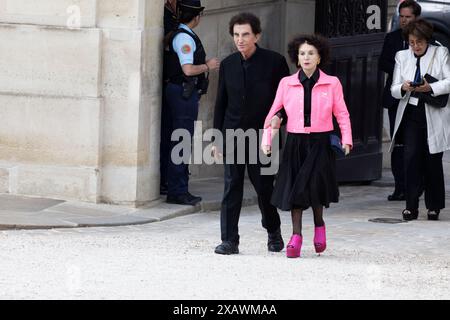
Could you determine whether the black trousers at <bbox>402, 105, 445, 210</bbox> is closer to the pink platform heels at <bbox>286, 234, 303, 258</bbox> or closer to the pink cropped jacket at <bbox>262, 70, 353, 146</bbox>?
the pink cropped jacket at <bbox>262, 70, 353, 146</bbox>

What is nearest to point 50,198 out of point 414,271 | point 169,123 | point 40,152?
point 40,152

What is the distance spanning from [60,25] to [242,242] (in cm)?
270

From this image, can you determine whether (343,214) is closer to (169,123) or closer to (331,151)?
(169,123)

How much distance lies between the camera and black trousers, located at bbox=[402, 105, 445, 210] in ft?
39.9

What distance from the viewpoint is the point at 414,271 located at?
9.45m

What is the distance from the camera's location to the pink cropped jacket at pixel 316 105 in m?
9.85

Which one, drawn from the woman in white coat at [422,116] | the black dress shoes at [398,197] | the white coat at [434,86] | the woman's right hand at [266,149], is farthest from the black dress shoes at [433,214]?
→ the woman's right hand at [266,149]

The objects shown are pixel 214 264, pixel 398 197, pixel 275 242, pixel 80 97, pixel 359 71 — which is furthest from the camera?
pixel 359 71

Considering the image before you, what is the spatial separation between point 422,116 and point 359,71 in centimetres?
262

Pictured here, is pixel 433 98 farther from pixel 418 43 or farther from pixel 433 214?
pixel 433 214

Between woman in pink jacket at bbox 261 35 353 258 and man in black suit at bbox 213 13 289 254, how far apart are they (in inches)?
5.8

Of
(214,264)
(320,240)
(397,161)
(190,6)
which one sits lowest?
(214,264)

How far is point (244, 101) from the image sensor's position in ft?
32.8

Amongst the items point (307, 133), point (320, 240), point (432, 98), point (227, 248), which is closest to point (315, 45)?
point (307, 133)
